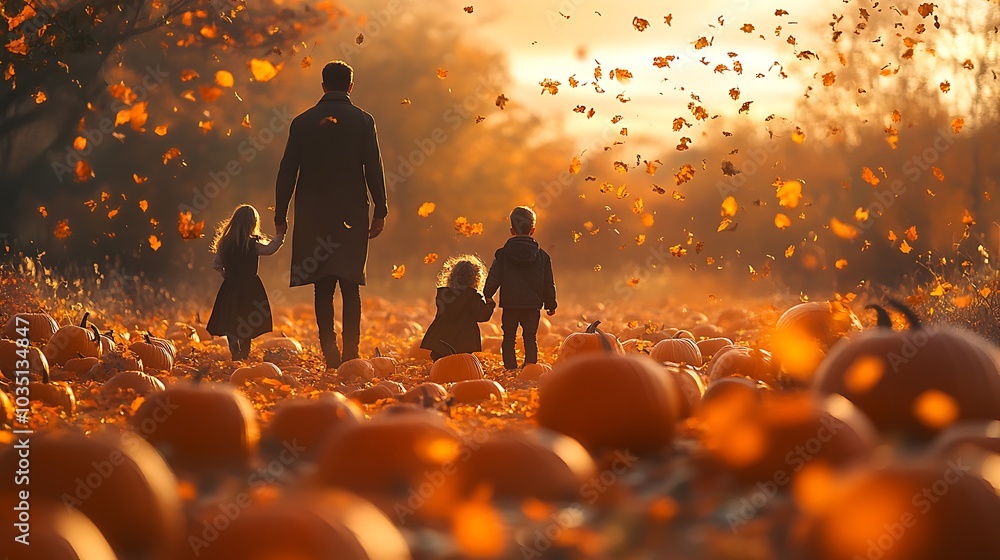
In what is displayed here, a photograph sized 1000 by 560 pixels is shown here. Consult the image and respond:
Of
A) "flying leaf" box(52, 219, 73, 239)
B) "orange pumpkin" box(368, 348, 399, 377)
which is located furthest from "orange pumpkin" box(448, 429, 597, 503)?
"flying leaf" box(52, 219, 73, 239)

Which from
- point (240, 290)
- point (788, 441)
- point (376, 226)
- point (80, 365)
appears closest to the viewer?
point (788, 441)

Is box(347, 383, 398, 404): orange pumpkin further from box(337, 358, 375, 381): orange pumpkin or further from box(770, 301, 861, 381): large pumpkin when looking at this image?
box(770, 301, 861, 381): large pumpkin

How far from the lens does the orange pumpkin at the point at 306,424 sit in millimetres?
4660

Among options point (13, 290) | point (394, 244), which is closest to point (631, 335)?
point (13, 290)

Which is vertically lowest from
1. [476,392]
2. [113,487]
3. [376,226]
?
[476,392]

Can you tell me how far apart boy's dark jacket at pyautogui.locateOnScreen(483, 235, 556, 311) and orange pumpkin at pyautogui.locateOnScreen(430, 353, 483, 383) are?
5.34ft

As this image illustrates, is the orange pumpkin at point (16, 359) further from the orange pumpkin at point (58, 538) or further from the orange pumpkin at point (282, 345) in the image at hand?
the orange pumpkin at point (58, 538)

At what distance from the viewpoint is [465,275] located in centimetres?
1024

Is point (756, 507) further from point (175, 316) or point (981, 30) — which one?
point (981, 30)

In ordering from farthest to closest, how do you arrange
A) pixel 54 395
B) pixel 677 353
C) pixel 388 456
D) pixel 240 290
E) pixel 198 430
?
pixel 240 290 → pixel 677 353 → pixel 54 395 → pixel 198 430 → pixel 388 456

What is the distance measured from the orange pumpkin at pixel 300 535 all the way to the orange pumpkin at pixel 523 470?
2.38ft

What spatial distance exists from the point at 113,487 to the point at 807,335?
16.4 ft

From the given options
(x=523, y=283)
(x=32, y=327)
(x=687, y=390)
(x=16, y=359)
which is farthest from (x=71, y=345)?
(x=687, y=390)

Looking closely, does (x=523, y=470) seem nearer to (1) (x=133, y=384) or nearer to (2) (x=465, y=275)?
(1) (x=133, y=384)
